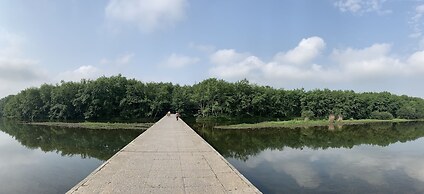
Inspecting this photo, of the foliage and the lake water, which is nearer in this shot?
the lake water

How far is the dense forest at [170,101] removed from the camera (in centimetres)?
5973

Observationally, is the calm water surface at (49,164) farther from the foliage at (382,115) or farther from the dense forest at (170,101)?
the foliage at (382,115)

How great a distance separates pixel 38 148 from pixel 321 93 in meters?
60.4

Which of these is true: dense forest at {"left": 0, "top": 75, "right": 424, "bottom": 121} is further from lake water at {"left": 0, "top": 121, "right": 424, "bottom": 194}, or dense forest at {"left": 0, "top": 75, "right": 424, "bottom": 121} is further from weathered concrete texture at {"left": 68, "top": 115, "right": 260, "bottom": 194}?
weathered concrete texture at {"left": 68, "top": 115, "right": 260, "bottom": 194}

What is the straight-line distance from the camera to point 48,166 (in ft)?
55.3

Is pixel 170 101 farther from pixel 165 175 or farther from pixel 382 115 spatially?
pixel 165 175

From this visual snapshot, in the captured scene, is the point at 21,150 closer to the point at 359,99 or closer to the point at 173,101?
the point at 173,101

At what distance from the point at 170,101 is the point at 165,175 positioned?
56920 millimetres

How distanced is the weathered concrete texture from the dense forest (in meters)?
45.0

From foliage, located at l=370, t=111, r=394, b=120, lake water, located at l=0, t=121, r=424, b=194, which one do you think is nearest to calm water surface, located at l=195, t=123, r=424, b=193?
lake water, located at l=0, t=121, r=424, b=194

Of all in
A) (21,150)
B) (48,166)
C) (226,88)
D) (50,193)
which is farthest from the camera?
(226,88)

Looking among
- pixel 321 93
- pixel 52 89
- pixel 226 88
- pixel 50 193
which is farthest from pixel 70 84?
pixel 50 193

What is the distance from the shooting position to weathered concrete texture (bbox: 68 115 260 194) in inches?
303

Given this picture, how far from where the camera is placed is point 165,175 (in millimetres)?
9117
